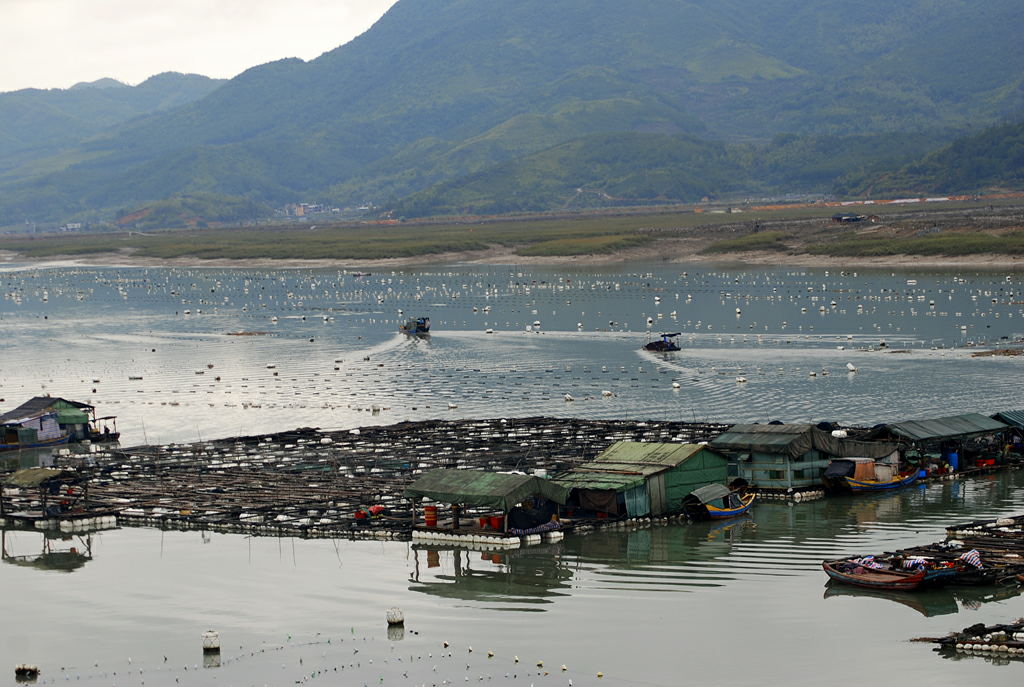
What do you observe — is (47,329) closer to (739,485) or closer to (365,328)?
(365,328)

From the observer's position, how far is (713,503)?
4741 centimetres

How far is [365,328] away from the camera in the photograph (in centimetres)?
12025

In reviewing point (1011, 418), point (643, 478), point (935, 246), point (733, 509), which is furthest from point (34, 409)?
point (935, 246)

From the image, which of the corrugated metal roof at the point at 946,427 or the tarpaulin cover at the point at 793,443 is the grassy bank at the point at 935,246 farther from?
the tarpaulin cover at the point at 793,443

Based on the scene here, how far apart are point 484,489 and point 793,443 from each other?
11860 mm

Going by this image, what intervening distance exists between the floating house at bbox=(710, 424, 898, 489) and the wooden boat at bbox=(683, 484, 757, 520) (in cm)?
314

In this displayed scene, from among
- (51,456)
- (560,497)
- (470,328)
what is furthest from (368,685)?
(470,328)

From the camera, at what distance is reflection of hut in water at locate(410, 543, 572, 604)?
39594 mm

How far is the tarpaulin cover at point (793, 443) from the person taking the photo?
167 ft

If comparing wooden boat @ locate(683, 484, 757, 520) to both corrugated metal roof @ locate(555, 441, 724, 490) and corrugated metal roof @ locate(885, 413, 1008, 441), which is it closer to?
corrugated metal roof @ locate(555, 441, 724, 490)

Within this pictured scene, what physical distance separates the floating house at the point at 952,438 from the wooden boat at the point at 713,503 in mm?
8643

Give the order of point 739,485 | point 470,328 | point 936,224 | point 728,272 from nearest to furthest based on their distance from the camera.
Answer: point 739,485 < point 470,328 < point 728,272 < point 936,224

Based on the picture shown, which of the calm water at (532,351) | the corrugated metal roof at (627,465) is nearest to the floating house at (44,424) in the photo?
the calm water at (532,351)

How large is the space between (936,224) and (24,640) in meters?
153
